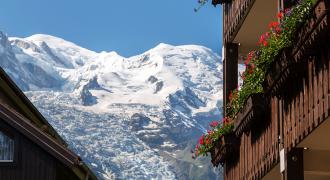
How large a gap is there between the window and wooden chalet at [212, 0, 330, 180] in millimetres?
8519

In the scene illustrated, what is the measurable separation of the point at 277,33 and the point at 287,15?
26.5 inches

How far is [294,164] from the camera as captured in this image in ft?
48.9

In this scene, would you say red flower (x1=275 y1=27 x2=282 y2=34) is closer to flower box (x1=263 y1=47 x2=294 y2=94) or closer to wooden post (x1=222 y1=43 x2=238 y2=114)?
flower box (x1=263 y1=47 x2=294 y2=94)

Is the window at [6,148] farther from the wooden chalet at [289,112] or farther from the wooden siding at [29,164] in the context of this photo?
the wooden chalet at [289,112]

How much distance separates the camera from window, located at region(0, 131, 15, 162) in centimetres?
2750

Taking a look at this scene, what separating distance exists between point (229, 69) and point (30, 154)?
768 centimetres

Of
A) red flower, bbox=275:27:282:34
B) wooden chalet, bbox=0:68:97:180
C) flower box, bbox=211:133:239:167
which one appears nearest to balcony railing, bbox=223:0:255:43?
flower box, bbox=211:133:239:167

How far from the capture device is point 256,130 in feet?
58.5

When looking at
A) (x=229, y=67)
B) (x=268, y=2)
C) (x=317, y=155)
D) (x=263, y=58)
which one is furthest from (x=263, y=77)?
(x=229, y=67)

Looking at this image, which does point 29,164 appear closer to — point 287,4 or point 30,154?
point 30,154

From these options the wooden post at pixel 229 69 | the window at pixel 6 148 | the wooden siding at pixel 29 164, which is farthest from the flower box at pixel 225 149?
the window at pixel 6 148

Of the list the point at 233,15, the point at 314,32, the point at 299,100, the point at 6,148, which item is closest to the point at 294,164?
the point at 299,100

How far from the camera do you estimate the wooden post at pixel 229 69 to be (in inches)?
899

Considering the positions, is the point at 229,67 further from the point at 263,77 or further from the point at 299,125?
the point at 299,125
